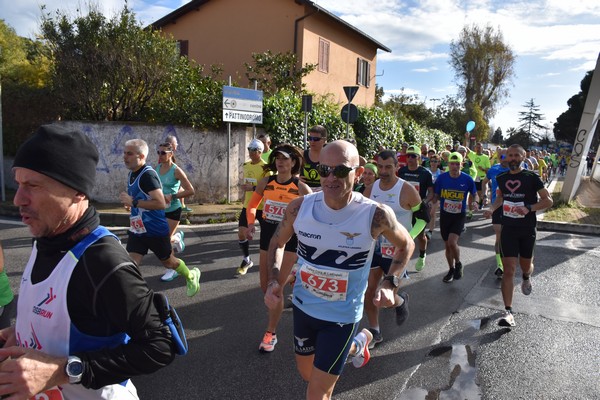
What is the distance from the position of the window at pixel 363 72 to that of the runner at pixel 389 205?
2375 centimetres

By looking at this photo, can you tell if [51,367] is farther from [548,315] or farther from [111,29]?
[111,29]

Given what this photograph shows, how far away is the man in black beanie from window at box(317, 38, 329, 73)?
22573mm

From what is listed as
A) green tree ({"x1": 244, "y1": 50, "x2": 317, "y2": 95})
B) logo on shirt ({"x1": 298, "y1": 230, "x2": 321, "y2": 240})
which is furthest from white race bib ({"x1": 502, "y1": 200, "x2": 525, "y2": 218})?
green tree ({"x1": 244, "y1": 50, "x2": 317, "y2": 95})

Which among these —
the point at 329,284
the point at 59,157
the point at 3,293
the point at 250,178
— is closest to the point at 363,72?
the point at 250,178

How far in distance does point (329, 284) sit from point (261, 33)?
21661 millimetres

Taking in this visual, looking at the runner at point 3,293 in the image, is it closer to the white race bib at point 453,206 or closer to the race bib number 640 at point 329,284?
the race bib number 640 at point 329,284

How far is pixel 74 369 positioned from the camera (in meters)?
1.48

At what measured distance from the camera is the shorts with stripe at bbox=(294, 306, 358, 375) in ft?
9.18

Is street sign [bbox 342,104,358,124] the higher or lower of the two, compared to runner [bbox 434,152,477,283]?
higher

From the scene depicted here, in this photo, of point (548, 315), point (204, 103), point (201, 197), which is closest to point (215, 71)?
point (204, 103)

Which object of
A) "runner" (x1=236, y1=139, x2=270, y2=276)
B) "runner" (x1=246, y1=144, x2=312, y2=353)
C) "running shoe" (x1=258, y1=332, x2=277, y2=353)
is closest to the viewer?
"running shoe" (x1=258, y1=332, x2=277, y2=353)

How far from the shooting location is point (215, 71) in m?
17.1

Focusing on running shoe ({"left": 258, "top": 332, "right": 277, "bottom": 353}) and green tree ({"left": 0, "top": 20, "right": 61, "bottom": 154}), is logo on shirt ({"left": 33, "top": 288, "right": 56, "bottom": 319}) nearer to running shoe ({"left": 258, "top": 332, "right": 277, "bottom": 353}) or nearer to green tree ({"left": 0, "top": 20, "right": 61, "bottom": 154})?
running shoe ({"left": 258, "top": 332, "right": 277, "bottom": 353})

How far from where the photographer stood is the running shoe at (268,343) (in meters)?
4.34
